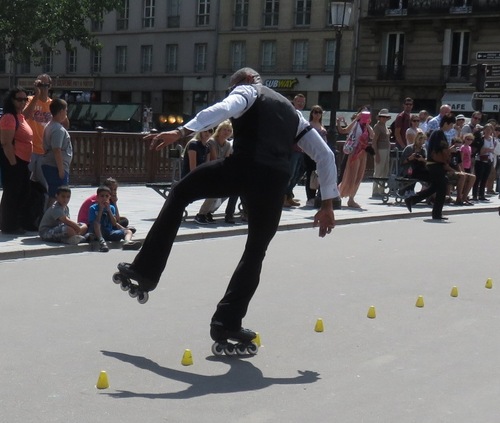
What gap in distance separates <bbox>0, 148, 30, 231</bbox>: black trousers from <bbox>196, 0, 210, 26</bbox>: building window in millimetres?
47853

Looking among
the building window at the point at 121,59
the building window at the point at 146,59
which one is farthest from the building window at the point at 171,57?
the building window at the point at 121,59

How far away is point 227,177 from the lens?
6297 mm

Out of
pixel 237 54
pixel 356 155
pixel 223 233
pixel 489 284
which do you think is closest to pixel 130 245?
pixel 223 233

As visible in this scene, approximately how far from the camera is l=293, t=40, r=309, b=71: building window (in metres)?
55.5

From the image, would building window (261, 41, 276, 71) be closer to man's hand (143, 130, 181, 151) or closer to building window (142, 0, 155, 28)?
building window (142, 0, 155, 28)

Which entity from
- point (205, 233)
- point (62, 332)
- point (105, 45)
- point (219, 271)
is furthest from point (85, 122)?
point (62, 332)

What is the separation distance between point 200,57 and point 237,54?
240cm

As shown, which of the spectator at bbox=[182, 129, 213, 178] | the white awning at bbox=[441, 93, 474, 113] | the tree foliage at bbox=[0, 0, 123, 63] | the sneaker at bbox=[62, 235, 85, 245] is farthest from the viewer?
the white awning at bbox=[441, 93, 474, 113]

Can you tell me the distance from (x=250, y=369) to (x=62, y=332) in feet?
5.07

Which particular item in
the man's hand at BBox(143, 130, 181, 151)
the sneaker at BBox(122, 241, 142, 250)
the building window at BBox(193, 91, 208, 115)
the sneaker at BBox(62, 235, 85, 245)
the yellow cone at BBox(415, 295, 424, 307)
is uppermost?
the man's hand at BBox(143, 130, 181, 151)

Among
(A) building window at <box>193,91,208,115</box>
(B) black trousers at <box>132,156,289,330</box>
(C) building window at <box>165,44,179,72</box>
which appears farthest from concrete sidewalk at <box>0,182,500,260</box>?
(C) building window at <box>165,44,179,72</box>

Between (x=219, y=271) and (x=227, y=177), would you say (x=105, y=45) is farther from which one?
(x=227, y=177)

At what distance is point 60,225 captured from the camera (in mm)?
11414

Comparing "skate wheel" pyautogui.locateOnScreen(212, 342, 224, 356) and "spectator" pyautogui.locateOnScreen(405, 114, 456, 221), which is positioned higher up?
"skate wheel" pyautogui.locateOnScreen(212, 342, 224, 356)
